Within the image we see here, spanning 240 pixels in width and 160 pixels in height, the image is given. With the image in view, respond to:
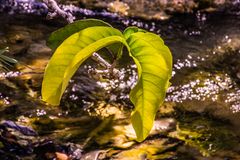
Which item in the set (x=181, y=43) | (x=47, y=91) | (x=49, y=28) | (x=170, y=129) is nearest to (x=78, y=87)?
(x=170, y=129)

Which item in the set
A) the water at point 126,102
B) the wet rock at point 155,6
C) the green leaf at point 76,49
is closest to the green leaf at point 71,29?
the green leaf at point 76,49

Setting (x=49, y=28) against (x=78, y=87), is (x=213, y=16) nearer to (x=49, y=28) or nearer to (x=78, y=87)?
(x=49, y=28)

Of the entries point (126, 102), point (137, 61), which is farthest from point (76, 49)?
point (126, 102)

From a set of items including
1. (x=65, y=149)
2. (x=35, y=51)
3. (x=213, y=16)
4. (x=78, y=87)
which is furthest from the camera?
(x=213, y=16)

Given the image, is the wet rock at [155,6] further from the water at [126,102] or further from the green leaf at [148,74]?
the green leaf at [148,74]

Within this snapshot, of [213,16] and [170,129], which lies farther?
[213,16]

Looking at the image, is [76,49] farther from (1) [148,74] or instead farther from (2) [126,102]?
(2) [126,102]
